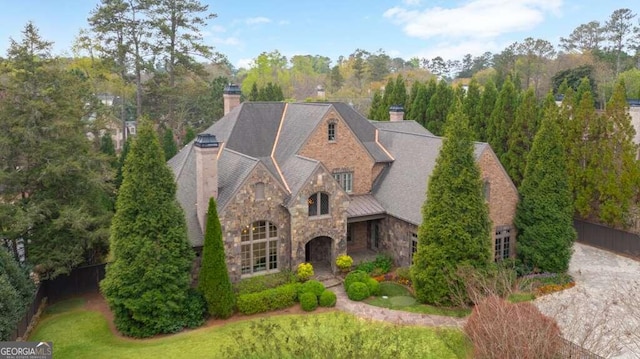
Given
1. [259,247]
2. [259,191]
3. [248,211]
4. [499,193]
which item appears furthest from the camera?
[499,193]

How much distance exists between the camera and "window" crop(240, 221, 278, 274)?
20.5m

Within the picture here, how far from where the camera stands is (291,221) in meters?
20.8

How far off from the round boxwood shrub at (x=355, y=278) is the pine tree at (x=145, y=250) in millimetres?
6709

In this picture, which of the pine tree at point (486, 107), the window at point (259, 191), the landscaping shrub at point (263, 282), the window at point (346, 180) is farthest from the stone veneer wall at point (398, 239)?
the pine tree at point (486, 107)

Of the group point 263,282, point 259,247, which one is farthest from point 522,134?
point 263,282

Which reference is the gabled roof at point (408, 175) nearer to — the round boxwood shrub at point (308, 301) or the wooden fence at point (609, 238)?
the round boxwood shrub at point (308, 301)

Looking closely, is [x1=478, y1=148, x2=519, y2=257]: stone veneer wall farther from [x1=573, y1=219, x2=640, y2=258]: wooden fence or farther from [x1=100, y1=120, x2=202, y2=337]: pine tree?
[x1=100, y1=120, x2=202, y2=337]: pine tree

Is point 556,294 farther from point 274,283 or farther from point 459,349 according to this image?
point 274,283

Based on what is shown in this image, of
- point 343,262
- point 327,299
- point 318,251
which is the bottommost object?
point 327,299

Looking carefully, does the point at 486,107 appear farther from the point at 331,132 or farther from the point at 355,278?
the point at 355,278

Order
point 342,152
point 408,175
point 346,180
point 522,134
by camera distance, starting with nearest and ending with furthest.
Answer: point 408,175
point 342,152
point 346,180
point 522,134

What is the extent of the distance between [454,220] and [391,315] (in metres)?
4.30

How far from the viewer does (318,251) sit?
24031 mm

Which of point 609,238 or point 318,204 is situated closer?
point 318,204
